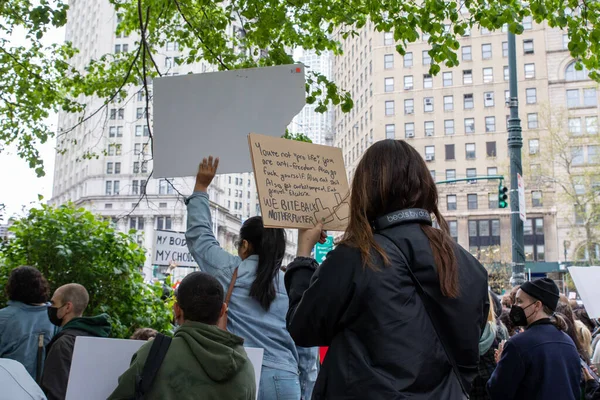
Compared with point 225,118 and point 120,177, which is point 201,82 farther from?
point 120,177

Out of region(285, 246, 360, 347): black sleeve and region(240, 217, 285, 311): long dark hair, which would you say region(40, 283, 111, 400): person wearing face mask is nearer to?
region(240, 217, 285, 311): long dark hair

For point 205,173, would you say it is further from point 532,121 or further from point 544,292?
point 532,121

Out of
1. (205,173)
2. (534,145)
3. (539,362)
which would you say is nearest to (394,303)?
(205,173)

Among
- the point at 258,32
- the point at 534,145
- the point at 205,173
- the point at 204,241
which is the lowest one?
the point at 204,241

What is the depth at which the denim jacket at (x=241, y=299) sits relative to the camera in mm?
3705

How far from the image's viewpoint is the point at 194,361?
9.77 feet

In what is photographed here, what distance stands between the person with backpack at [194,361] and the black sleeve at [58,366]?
67.5 inches

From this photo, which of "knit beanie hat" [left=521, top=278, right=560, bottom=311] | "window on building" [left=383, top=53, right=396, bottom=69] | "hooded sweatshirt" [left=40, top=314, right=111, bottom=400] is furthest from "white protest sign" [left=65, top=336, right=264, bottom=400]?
"window on building" [left=383, top=53, right=396, bottom=69]

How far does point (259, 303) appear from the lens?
3.76m

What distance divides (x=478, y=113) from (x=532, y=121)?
5809 millimetres

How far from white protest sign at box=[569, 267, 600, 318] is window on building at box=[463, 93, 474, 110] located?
210 feet

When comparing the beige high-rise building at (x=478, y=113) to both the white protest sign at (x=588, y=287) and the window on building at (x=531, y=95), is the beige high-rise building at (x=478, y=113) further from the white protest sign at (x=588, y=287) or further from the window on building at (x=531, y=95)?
the white protest sign at (x=588, y=287)

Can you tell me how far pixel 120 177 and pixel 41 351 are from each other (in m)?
90.6

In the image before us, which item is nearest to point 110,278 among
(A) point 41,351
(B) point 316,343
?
(A) point 41,351
